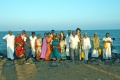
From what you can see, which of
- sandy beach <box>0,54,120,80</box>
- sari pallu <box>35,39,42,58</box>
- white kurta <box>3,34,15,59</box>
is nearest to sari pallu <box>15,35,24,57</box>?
white kurta <box>3,34,15,59</box>

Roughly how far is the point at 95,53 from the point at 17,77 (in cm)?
793

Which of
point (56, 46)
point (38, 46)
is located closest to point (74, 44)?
point (56, 46)

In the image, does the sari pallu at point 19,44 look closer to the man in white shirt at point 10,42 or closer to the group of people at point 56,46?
the group of people at point 56,46

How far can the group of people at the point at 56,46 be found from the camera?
17.5 metres

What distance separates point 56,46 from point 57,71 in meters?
3.90

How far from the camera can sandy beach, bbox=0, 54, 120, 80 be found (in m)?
12.2

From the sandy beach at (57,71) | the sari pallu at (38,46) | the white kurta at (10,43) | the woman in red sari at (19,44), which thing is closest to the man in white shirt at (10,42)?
the white kurta at (10,43)

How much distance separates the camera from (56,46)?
57.2ft

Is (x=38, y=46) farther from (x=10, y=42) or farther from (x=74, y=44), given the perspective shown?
(x=74, y=44)

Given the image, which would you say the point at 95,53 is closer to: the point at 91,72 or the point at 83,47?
the point at 83,47

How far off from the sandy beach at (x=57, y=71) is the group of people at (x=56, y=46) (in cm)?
201

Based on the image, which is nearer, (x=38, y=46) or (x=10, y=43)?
(x=38, y=46)

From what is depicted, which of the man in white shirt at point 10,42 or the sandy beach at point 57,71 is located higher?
the man in white shirt at point 10,42

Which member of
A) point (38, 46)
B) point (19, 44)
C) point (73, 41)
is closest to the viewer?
point (73, 41)
